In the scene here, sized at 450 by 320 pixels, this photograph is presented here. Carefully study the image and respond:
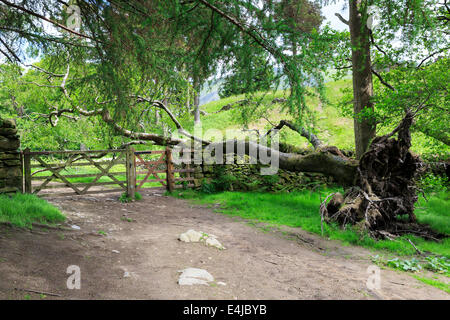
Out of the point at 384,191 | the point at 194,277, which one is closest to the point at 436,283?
the point at 384,191

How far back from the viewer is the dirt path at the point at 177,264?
3260 mm

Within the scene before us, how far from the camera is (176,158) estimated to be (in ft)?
42.7

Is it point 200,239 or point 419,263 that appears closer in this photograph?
point 419,263

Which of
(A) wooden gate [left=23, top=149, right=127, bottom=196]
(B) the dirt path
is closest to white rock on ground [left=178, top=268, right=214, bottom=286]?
(B) the dirt path

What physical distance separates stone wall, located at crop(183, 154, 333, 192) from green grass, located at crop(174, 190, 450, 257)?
62cm

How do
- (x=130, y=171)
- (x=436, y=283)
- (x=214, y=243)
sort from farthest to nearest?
(x=130, y=171), (x=214, y=243), (x=436, y=283)

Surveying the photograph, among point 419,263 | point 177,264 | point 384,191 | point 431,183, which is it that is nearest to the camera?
point 177,264

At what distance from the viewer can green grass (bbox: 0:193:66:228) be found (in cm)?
492

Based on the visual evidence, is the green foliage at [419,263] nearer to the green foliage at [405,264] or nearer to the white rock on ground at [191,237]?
the green foliage at [405,264]

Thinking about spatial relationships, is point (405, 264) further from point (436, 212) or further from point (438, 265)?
point (436, 212)

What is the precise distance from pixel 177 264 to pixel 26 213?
10.9ft

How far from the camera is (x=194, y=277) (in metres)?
3.63
